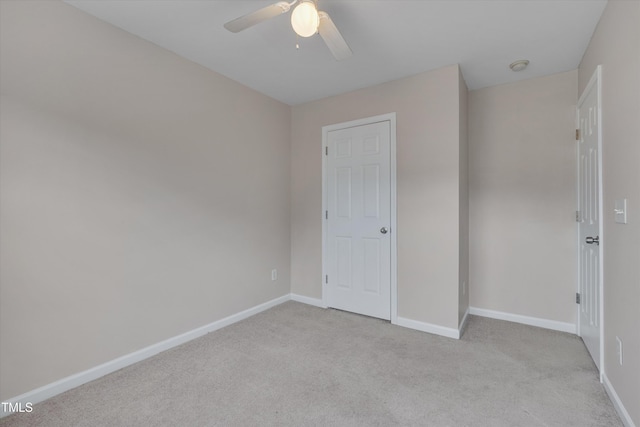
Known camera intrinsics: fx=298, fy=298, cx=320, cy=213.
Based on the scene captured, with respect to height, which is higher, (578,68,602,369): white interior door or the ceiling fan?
the ceiling fan

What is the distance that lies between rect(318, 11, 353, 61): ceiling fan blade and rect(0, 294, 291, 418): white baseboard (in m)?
2.53

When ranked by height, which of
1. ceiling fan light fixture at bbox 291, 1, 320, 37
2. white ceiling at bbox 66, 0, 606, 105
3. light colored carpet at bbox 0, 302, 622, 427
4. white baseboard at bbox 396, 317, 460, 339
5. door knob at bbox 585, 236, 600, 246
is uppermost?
white ceiling at bbox 66, 0, 606, 105

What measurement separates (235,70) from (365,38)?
1.26 m

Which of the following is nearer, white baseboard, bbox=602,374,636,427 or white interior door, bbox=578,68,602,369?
white baseboard, bbox=602,374,636,427

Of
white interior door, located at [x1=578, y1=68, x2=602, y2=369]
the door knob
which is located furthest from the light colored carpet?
the door knob

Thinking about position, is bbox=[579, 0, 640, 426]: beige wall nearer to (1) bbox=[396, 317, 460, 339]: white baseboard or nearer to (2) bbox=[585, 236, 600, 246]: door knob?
(2) bbox=[585, 236, 600, 246]: door knob

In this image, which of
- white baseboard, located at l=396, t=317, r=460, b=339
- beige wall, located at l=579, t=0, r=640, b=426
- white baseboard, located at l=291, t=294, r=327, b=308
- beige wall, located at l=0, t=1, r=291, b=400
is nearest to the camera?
beige wall, located at l=579, t=0, r=640, b=426

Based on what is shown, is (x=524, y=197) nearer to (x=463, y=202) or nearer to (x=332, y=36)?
(x=463, y=202)

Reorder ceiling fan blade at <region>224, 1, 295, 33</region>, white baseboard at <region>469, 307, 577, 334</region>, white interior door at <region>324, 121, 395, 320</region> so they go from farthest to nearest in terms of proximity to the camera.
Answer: white interior door at <region>324, 121, 395, 320</region> < white baseboard at <region>469, 307, 577, 334</region> < ceiling fan blade at <region>224, 1, 295, 33</region>

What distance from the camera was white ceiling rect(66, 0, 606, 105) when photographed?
75.7 inches

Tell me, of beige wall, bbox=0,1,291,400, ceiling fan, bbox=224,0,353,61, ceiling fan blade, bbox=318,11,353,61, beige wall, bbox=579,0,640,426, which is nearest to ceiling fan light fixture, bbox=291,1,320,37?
ceiling fan, bbox=224,0,353,61

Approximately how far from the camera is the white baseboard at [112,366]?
5.78ft

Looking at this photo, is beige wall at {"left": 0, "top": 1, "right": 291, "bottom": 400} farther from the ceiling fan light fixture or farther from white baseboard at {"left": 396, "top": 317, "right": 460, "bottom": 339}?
white baseboard at {"left": 396, "top": 317, "right": 460, "bottom": 339}

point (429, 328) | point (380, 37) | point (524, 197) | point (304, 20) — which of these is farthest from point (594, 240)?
point (304, 20)
